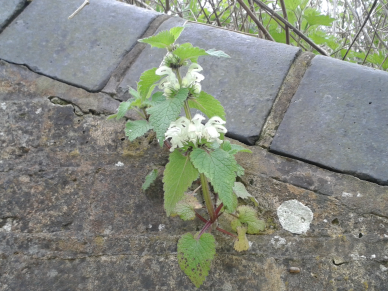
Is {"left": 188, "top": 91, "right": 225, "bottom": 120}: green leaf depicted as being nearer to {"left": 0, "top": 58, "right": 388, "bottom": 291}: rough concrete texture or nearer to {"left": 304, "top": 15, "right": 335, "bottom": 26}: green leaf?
{"left": 0, "top": 58, "right": 388, "bottom": 291}: rough concrete texture

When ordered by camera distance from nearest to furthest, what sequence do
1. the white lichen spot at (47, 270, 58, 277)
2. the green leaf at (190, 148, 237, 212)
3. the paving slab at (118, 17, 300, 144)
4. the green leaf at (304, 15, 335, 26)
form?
the green leaf at (190, 148, 237, 212), the white lichen spot at (47, 270, 58, 277), the paving slab at (118, 17, 300, 144), the green leaf at (304, 15, 335, 26)

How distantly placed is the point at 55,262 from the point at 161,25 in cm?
85

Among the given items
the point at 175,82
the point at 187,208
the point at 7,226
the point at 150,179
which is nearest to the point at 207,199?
the point at 187,208

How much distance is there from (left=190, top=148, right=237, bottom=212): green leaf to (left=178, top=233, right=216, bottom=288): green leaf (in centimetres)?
11

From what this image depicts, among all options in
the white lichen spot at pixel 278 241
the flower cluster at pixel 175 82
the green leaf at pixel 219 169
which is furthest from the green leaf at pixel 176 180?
the white lichen spot at pixel 278 241

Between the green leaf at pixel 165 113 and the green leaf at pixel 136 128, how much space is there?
16 centimetres

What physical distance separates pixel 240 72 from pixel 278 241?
0.53 metres

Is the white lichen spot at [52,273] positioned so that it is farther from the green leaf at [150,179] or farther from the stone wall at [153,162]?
the green leaf at [150,179]

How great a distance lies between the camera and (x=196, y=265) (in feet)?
2.30

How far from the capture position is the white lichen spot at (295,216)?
81cm

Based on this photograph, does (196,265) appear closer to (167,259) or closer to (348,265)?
(167,259)

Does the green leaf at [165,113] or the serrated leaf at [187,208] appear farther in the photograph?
the serrated leaf at [187,208]

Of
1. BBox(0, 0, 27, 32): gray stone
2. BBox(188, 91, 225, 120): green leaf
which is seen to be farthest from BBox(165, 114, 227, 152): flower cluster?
→ BBox(0, 0, 27, 32): gray stone

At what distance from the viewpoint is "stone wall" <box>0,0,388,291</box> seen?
0.75 m
